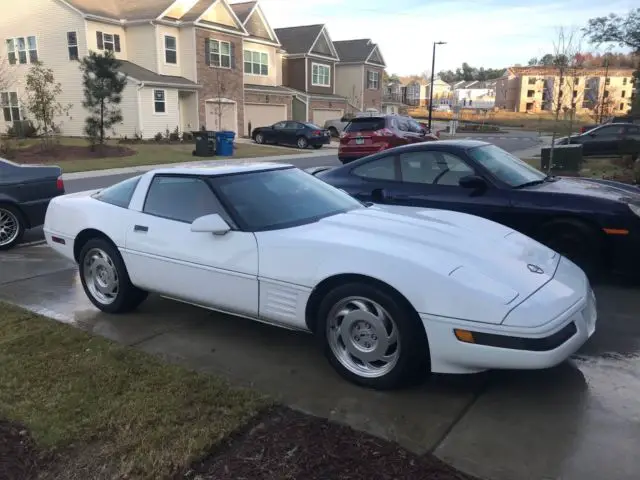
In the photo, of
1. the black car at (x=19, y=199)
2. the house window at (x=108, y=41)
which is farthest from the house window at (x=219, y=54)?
the black car at (x=19, y=199)

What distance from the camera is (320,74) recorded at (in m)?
43.7

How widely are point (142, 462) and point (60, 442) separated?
521mm

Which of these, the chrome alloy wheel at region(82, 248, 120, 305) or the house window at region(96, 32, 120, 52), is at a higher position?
the house window at region(96, 32, 120, 52)

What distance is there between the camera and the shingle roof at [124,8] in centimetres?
2940

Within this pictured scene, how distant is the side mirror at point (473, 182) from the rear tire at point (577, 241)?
0.73m

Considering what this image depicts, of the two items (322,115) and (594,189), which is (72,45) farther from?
(594,189)

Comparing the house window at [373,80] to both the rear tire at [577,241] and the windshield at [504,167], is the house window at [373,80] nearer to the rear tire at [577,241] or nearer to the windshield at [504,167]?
the windshield at [504,167]

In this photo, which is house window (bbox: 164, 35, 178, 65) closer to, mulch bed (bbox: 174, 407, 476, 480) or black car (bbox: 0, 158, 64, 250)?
black car (bbox: 0, 158, 64, 250)

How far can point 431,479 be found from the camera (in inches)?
101

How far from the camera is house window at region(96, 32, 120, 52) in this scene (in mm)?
29656

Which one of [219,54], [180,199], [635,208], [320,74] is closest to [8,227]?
[180,199]

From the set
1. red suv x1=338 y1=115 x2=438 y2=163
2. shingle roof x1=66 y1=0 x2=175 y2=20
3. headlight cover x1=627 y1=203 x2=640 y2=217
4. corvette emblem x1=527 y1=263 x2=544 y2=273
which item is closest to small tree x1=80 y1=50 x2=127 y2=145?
shingle roof x1=66 y1=0 x2=175 y2=20

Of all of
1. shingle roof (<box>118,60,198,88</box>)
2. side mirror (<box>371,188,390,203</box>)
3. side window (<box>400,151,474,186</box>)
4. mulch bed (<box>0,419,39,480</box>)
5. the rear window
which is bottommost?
mulch bed (<box>0,419,39,480</box>)

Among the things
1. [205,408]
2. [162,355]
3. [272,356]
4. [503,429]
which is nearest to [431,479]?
[503,429]
